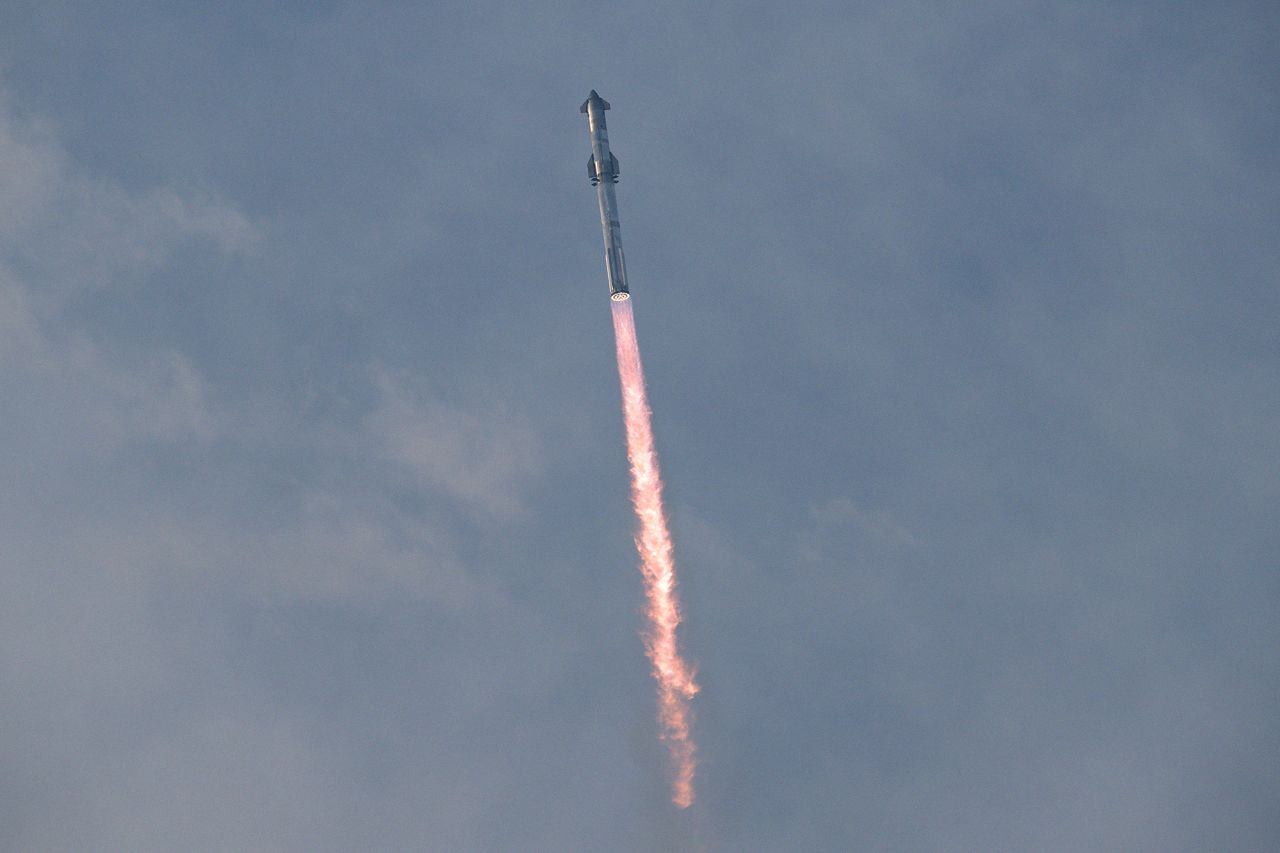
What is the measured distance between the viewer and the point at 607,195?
407 feet

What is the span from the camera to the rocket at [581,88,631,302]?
4724 inches

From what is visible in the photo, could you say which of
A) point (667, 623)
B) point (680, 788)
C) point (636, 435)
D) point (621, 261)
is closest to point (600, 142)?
point (621, 261)

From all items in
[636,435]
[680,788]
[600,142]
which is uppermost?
[600,142]

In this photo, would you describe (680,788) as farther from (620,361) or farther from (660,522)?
(620,361)

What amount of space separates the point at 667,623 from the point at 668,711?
748cm

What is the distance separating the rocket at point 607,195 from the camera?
120 m

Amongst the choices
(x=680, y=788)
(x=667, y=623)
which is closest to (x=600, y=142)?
(x=667, y=623)

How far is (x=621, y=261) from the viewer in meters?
120

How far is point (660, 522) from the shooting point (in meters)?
133

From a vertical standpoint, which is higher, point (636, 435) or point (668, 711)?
point (636, 435)

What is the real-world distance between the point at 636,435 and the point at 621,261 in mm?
19429

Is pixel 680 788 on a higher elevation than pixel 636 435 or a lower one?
lower

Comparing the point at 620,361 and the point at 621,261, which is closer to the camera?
the point at 621,261

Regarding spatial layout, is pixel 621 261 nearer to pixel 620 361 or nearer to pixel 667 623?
pixel 620 361
